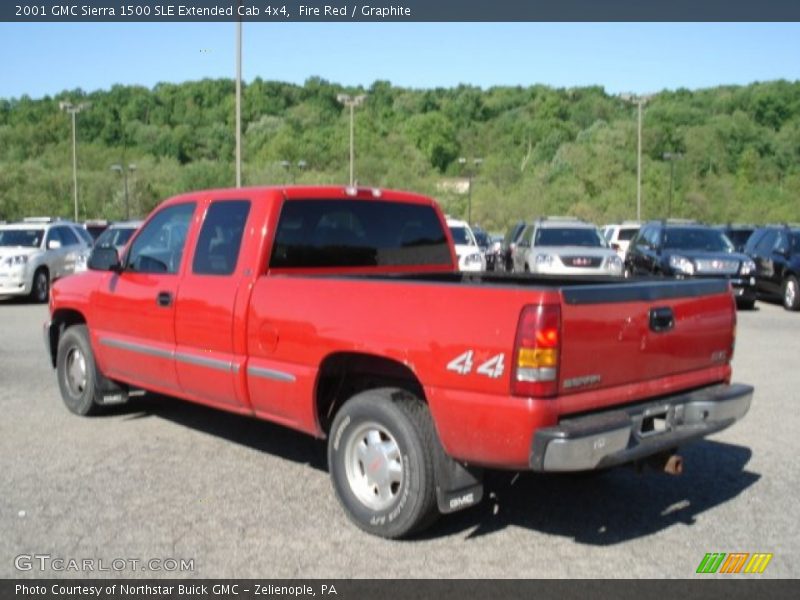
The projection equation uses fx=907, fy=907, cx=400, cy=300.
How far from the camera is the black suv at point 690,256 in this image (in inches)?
696

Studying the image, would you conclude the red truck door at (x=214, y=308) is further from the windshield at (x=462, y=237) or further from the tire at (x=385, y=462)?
the windshield at (x=462, y=237)

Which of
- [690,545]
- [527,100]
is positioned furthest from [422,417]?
[527,100]

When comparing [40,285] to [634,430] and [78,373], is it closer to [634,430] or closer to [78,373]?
[78,373]

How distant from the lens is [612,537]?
16.4ft

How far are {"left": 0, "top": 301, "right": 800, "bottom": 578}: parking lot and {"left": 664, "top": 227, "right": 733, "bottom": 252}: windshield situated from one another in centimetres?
1177

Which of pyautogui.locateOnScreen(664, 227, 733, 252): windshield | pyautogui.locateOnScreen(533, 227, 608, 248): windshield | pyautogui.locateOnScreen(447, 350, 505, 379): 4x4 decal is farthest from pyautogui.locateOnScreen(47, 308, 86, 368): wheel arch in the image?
pyautogui.locateOnScreen(664, 227, 733, 252): windshield

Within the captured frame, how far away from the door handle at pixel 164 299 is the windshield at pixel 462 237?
14.8 metres

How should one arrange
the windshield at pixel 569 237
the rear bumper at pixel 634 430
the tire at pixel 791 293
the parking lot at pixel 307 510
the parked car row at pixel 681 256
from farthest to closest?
1. the windshield at pixel 569 237
2. the tire at pixel 791 293
3. the parked car row at pixel 681 256
4. the parking lot at pixel 307 510
5. the rear bumper at pixel 634 430

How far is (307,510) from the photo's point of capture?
5379 mm

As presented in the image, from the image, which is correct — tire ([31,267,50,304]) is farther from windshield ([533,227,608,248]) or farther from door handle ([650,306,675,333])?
door handle ([650,306,675,333])

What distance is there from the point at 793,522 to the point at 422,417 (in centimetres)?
228

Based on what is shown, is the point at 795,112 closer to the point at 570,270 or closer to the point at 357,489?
the point at 570,270

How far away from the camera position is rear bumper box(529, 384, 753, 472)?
4.17m

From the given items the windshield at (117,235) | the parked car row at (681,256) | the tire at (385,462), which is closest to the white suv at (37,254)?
the windshield at (117,235)
